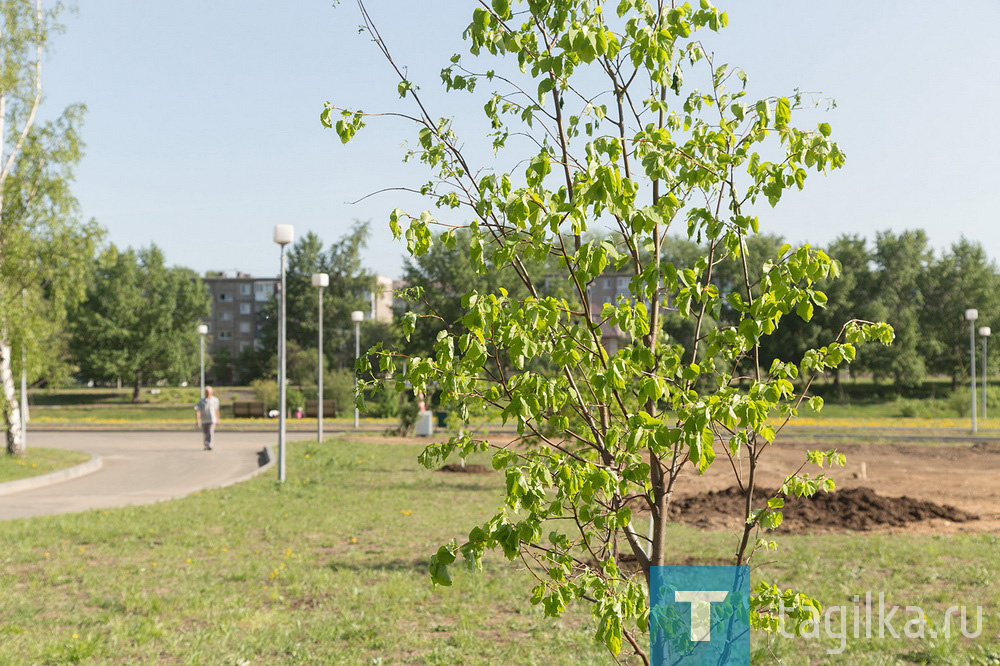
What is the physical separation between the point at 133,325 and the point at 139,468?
43.0 meters

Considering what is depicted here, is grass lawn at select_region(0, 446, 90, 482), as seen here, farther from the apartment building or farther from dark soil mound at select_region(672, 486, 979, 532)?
the apartment building

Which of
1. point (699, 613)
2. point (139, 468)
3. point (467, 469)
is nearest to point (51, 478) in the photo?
point (139, 468)

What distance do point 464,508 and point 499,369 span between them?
972 centimetres

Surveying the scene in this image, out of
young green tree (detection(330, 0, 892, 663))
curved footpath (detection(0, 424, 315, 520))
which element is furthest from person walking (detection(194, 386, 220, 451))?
young green tree (detection(330, 0, 892, 663))

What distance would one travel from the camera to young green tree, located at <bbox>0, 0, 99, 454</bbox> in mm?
18562

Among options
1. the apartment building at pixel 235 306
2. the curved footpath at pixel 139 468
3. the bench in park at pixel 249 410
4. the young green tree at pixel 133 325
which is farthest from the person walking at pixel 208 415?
the apartment building at pixel 235 306

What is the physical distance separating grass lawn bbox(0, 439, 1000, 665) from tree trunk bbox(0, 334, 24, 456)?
29.8 ft

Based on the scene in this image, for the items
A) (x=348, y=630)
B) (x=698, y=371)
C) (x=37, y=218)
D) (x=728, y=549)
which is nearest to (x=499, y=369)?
(x=698, y=371)

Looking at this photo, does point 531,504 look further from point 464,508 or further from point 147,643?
point 464,508

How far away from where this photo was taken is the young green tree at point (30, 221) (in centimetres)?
1856

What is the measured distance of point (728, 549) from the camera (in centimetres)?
886

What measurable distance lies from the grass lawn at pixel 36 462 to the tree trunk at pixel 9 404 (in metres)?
0.28

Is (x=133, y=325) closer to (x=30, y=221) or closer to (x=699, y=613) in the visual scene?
(x=30, y=221)

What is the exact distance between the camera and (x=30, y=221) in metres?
19.0
